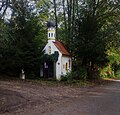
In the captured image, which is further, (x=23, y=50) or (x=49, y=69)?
(x=49, y=69)

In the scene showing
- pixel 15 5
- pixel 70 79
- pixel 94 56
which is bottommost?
pixel 70 79

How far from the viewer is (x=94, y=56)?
125ft

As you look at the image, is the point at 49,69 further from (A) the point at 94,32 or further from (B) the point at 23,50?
(A) the point at 94,32

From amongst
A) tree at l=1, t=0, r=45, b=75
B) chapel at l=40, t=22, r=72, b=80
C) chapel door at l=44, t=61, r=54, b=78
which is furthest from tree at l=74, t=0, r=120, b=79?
tree at l=1, t=0, r=45, b=75

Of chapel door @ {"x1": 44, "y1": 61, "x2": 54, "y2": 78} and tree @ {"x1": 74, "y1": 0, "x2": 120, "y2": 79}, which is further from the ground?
tree @ {"x1": 74, "y1": 0, "x2": 120, "y2": 79}

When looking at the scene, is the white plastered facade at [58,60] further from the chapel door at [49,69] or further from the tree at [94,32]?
the tree at [94,32]

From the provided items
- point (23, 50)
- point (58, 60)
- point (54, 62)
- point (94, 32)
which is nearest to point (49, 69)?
point (54, 62)

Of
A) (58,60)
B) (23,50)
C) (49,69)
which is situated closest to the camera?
(23,50)

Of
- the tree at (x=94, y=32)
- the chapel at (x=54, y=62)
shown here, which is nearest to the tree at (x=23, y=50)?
the chapel at (x=54, y=62)

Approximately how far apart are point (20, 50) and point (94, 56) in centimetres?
937

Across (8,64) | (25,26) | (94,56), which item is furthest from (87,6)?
(8,64)

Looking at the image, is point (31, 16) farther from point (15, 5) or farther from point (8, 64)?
point (15, 5)

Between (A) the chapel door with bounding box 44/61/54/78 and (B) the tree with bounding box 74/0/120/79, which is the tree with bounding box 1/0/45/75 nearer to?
(A) the chapel door with bounding box 44/61/54/78

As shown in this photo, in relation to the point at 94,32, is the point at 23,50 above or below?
below
